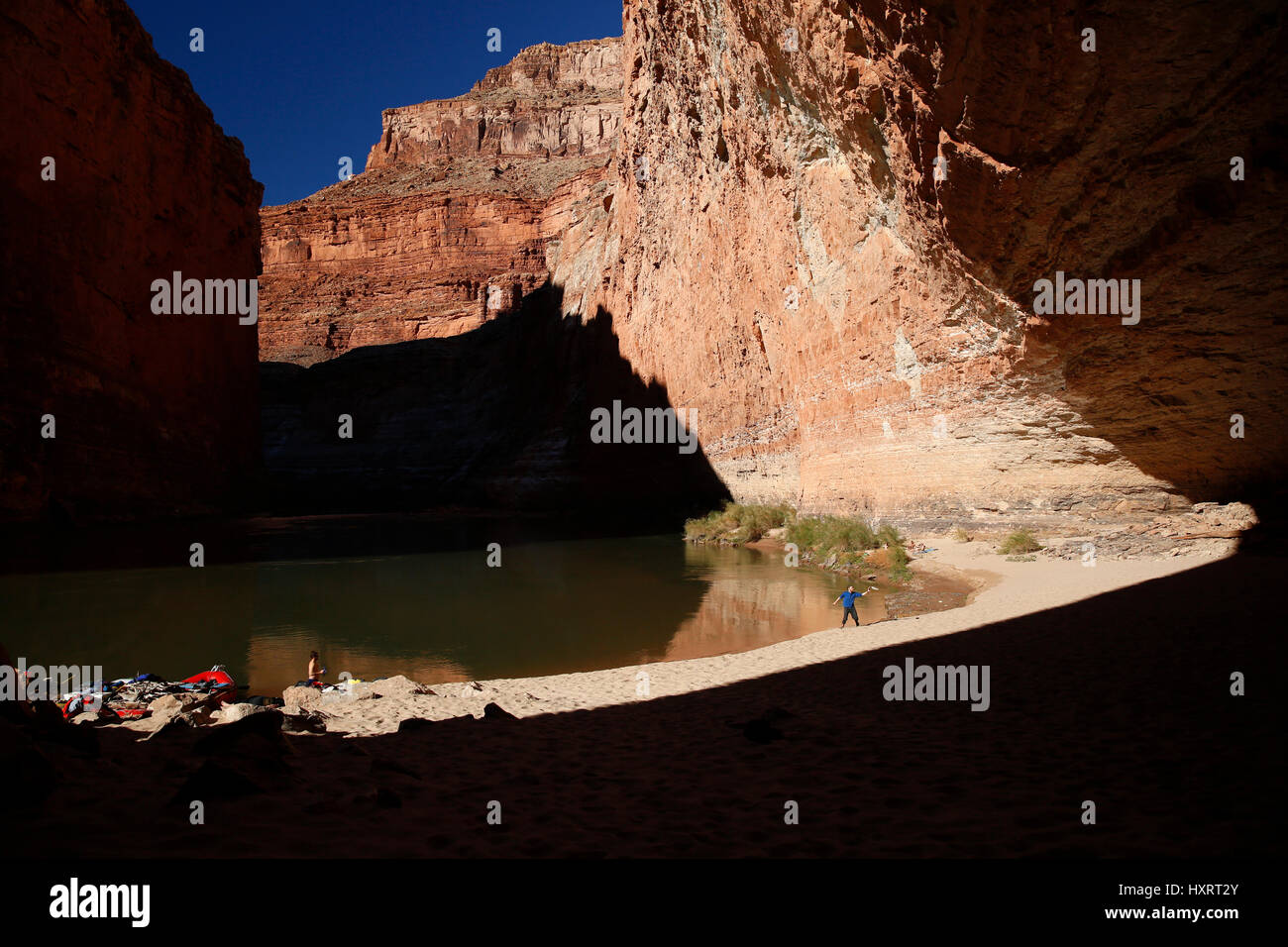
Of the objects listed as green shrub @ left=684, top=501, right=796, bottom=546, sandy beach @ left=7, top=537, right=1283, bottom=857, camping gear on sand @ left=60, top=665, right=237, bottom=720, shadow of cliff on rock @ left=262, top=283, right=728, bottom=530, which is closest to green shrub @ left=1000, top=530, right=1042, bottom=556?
sandy beach @ left=7, top=537, right=1283, bottom=857

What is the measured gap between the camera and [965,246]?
9570 millimetres

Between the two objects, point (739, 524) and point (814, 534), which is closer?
point (814, 534)

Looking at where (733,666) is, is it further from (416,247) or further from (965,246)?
(416,247)

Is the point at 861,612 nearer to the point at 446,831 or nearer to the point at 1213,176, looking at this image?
the point at 1213,176

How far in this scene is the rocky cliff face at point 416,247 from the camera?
65625mm

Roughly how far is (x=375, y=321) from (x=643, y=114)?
133 feet

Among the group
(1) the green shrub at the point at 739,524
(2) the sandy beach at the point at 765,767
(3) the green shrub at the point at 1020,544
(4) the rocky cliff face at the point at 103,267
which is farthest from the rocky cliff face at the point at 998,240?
(4) the rocky cliff face at the point at 103,267

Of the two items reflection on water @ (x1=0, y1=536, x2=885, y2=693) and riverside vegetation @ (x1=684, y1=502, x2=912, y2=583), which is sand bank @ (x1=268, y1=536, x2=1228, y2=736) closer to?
reflection on water @ (x1=0, y1=536, x2=885, y2=693)

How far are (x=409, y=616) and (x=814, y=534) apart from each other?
11.6 meters

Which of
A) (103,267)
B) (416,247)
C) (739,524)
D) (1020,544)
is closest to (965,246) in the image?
(1020,544)

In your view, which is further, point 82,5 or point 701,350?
point 701,350

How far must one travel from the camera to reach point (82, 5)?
23.2 metres

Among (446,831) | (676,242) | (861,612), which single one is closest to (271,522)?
(676,242)

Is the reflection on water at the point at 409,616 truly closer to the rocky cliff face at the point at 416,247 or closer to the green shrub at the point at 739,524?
the green shrub at the point at 739,524
